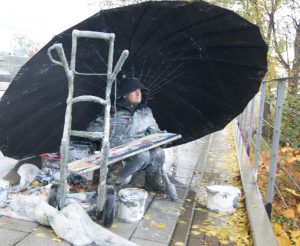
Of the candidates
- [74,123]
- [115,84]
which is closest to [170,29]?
[115,84]

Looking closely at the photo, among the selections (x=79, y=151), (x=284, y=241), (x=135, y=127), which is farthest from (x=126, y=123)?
(x=284, y=241)

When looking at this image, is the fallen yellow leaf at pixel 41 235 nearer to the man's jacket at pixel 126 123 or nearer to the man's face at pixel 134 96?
the man's jacket at pixel 126 123

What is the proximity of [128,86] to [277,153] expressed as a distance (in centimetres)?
193

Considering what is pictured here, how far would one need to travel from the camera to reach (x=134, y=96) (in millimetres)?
5027

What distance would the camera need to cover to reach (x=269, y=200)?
15.5 ft

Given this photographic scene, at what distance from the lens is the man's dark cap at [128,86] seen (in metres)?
4.96

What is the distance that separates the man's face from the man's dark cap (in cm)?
5

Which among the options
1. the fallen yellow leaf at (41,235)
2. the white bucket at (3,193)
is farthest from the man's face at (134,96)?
the fallen yellow leaf at (41,235)

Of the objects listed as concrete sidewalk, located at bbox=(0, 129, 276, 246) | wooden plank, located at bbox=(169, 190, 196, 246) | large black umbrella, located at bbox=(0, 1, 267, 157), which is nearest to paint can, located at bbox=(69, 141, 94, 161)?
large black umbrella, located at bbox=(0, 1, 267, 157)

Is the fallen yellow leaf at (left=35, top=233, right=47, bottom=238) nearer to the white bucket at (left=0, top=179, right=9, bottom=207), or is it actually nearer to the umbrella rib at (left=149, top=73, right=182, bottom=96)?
the white bucket at (left=0, top=179, right=9, bottom=207)

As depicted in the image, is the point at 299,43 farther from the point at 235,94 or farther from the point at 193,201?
the point at 193,201

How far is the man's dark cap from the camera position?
4.96m

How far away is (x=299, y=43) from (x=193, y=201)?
9270mm

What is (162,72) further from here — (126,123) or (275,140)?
(275,140)
